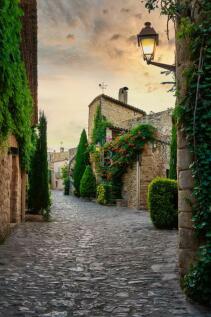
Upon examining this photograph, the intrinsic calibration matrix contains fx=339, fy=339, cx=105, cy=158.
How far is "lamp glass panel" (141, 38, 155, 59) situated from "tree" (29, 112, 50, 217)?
5.97 meters

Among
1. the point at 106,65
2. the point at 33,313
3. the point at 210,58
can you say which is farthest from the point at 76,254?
the point at 106,65

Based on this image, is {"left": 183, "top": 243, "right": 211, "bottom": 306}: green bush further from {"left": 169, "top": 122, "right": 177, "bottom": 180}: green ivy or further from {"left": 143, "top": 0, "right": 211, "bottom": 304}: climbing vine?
{"left": 169, "top": 122, "right": 177, "bottom": 180}: green ivy

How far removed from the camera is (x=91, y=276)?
429cm

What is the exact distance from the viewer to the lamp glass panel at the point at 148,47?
6090 millimetres

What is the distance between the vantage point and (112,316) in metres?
2.97

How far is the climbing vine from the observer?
3297 millimetres

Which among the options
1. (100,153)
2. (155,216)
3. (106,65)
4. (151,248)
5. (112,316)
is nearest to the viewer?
(112,316)

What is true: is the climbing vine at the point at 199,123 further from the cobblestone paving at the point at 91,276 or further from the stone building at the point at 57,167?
the stone building at the point at 57,167

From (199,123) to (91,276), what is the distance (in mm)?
2316

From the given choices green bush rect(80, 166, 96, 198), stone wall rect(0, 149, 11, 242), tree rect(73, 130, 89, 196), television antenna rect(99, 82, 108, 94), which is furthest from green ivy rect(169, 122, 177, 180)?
television antenna rect(99, 82, 108, 94)

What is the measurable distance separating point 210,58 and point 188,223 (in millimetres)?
1754

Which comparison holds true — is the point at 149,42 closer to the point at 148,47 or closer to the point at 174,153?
the point at 148,47

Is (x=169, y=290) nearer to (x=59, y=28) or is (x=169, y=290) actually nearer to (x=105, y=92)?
(x=59, y=28)

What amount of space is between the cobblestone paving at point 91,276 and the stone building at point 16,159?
68 cm
